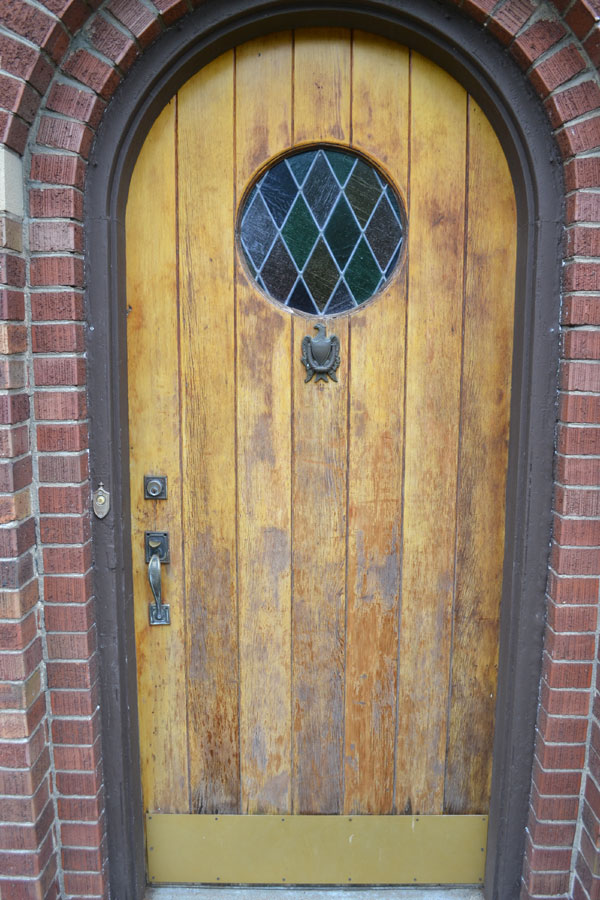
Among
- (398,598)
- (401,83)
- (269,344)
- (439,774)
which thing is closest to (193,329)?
(269,344)

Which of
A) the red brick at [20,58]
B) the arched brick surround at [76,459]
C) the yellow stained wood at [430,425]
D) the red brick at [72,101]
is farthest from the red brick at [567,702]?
the red brick at [20,58]

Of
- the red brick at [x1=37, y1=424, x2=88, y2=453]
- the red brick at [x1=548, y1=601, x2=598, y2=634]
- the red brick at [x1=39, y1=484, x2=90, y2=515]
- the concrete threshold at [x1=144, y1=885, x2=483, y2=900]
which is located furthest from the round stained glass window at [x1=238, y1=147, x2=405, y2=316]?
the concrete threshold at [x1=144, y1=885, x2=483, y2=900]

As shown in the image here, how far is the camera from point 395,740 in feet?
6.01

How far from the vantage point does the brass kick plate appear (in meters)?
1.85

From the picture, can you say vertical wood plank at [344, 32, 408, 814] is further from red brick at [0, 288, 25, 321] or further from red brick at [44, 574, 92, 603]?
red brick at [0, 288, 25, 321]

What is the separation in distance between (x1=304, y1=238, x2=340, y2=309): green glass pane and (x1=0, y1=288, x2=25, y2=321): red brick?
0.73 meters

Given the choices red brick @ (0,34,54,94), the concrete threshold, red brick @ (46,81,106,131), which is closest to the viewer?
red brick @ (0,34,54,94)

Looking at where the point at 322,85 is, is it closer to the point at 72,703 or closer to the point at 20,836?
the point at 72,703

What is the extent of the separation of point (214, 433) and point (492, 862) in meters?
1.50

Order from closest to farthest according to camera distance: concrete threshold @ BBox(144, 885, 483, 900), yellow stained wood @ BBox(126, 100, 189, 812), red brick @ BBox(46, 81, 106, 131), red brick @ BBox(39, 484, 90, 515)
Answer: red brick @ BBox(46, 81, 106, 131)
red brick @ BBox(39, 484, 90, 515)
yellow stained wood @ BBox(126, 100, 189, 812)
concrete threshold @ BBox(144, 885, 483, 900)

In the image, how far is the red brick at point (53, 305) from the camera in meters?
1.48

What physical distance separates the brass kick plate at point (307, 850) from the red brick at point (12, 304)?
4.98ft

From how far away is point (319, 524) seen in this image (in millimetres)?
1750

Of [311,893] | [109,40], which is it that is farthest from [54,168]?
[311,893]
